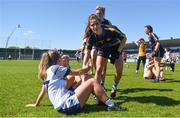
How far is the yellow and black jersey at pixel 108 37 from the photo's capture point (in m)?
8.13

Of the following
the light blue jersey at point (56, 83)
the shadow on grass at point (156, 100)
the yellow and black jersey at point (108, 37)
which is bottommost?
the shadow on grass at point (156, 100)

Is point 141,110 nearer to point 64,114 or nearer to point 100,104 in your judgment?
point 100,104

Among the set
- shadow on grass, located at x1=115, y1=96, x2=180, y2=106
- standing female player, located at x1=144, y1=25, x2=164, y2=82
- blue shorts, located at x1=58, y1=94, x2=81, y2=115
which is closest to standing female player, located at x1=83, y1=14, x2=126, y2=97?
shadow on grass, located at x1=115, y1=96, x2=180, y2=106

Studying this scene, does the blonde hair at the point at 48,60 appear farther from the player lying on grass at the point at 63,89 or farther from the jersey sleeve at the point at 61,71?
the jersey sleeve at the point at 61,71

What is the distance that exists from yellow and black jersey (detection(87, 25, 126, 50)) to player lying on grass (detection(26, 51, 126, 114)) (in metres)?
1.37

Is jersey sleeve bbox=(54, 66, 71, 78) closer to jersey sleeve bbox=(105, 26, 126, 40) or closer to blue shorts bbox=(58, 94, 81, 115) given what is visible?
blue shorts bbox=(58, 94, 81, 115)

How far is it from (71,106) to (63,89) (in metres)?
0.38

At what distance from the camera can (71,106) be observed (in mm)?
6574

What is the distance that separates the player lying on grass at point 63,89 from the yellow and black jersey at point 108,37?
1371 millimetres

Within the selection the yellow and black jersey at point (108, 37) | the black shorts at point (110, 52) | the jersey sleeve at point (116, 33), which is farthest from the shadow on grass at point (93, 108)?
the jersey sleeve at point (116, 33)

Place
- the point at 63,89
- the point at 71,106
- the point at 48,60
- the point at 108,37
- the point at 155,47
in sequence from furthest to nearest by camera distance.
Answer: the point at 155,47, the point at 108,37, the point at 48,60, the point at 63,89, the point at 71,106

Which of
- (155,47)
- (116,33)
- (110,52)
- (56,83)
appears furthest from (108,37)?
(155,47)

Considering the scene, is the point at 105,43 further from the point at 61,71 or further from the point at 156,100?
the point at 61,71

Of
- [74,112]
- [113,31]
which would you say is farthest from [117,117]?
[113,31]
